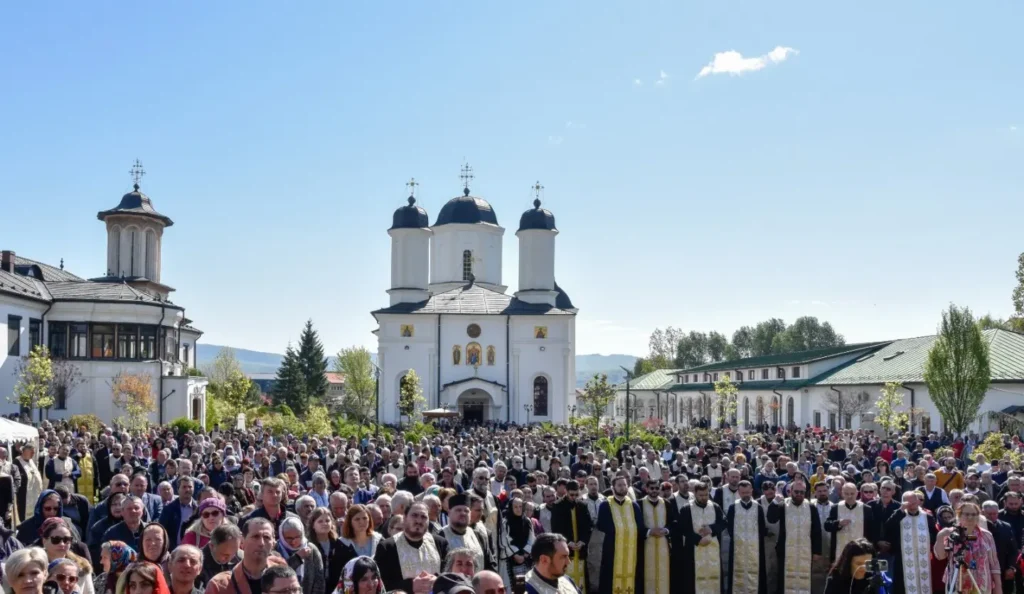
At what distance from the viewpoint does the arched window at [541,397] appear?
58312mm

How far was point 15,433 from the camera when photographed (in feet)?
61.2

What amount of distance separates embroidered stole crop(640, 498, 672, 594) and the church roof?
46.8 metres

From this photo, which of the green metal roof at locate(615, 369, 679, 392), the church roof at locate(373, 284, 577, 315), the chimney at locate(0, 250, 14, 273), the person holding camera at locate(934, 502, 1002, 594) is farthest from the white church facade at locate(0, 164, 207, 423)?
the green metal roof at locate(615, 369, 679, 392)

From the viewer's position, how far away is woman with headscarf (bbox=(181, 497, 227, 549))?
296 inches

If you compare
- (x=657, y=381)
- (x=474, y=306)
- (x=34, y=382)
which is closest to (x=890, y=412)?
(x=474, y=306)

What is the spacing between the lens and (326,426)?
1523 inches

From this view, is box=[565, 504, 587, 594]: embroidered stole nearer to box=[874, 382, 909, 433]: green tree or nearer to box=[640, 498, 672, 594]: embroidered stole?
box=[640, 498, 672, 594]: embroidered stole

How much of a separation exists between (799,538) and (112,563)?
309 inches

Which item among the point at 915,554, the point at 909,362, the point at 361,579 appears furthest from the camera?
the point at 909,362

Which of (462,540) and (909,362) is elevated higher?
(909,362)

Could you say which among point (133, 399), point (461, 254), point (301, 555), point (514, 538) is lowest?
point (514, 538)

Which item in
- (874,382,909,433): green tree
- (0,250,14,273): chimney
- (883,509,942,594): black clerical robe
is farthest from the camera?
(0,250,14,273): chimney

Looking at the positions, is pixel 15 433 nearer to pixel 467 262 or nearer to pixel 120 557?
pixel 120 557

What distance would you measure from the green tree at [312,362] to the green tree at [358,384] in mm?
2158
